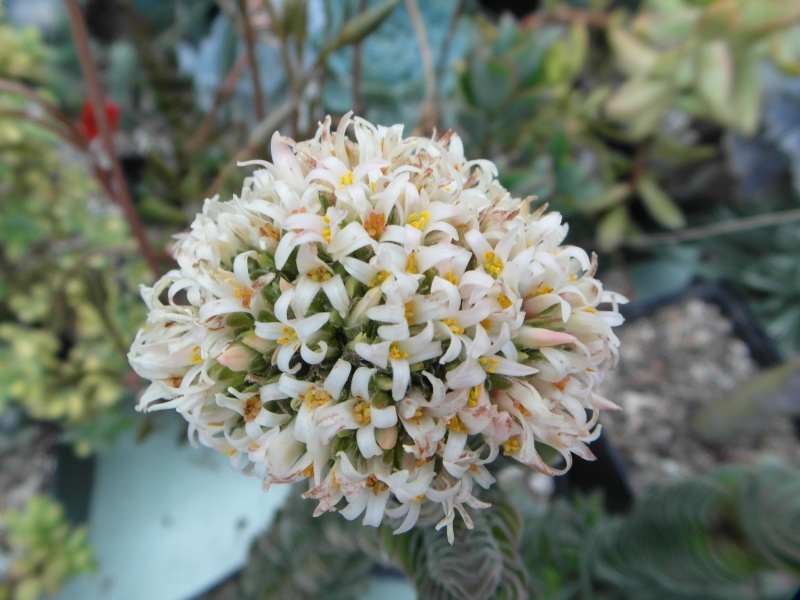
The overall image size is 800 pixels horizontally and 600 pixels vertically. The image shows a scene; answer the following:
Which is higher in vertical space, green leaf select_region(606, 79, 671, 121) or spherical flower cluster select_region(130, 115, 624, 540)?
green leaf select_region(606, 79, 671, 121)

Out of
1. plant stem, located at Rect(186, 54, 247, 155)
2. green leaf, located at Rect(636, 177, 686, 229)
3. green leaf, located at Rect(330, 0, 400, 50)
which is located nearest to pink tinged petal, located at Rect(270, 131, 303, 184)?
green leaf, located at Rect(330, 0, 400, 50)

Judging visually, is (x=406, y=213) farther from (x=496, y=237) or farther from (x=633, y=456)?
(x=633, y=456)

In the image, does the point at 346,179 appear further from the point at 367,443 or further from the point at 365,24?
the point at 365,24

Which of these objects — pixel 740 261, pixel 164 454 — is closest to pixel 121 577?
pixel 164 454

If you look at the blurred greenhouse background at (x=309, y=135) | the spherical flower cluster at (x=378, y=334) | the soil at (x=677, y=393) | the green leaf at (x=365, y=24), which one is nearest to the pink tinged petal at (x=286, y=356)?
the spherical flower cluster at (x=378, y=334)

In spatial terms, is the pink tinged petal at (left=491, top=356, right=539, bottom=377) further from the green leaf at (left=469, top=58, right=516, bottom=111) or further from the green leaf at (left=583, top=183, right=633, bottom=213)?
the green leaf at (left=583, top=183, right=633, bottom=213)

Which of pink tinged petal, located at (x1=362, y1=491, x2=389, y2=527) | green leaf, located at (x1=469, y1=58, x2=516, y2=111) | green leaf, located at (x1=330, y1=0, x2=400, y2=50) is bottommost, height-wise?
pink tinged petal, located at (x1=362, y1=491, x2=389, y2=527)
